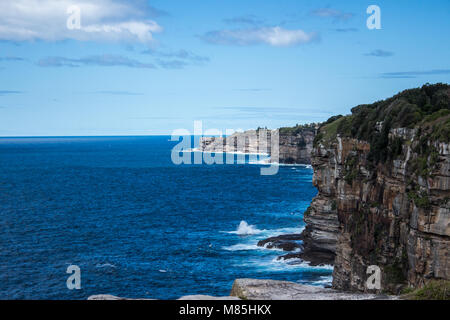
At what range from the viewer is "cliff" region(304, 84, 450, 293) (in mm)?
27906

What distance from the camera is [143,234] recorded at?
242ft

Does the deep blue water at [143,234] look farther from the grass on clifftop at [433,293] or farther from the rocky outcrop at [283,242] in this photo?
the grass on clifftop at [433,293]

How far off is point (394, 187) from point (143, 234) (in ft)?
158

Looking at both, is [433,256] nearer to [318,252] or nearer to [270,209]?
[318,252]

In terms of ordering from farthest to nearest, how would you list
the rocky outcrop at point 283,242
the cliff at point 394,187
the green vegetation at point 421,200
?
the rocky outcrop at point 283,242, the green vegetation at point 421,200, the cliff at point 394,187

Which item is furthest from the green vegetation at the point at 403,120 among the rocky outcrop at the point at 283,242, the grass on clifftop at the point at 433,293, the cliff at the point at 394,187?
the rocky outcrop at the point at 283,242

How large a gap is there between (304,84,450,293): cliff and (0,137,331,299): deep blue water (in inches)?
484

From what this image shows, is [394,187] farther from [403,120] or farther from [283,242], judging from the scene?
[283,242]

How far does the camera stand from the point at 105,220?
8462cm

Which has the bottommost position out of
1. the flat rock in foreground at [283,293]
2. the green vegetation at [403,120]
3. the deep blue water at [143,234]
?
the deep blue water at [143,234]

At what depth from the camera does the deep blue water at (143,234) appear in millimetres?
50844

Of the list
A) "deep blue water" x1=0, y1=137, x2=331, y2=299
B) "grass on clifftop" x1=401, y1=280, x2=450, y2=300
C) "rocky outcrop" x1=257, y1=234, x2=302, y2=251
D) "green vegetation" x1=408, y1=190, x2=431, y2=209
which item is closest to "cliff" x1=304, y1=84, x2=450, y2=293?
"green vegetation" x1=408, y1=190, x2=431, y2=209

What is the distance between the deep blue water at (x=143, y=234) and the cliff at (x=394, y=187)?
484 inches
